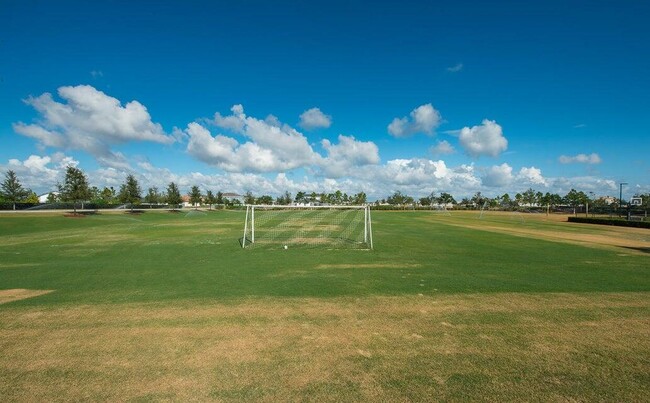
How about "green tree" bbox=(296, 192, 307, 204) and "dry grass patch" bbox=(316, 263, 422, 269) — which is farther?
"green tree" bbox=(296, 192, 307, 204)

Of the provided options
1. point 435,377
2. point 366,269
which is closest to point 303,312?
point 435,377

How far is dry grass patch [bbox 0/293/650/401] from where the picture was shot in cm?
412

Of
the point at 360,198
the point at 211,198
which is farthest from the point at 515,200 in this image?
the point at 211,198

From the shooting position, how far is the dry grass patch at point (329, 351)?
13.5 ft

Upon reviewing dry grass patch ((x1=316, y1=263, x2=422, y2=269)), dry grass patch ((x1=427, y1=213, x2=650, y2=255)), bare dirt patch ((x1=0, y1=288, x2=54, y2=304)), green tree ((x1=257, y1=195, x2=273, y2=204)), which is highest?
green tree ((x1=257, y1=195, x2=273, y2=204))

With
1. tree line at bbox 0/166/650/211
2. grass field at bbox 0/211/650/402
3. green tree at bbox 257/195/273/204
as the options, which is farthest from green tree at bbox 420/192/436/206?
grass field at bbox 0/211/650/402

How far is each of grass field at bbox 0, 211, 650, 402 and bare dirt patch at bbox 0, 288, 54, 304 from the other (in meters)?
0.06

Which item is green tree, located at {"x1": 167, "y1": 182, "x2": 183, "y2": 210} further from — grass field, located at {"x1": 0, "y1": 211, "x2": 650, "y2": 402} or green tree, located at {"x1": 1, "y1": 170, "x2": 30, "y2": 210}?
grass field, located at {"x1": 0, "y1": 211, "x2": 650, "y2": 402}

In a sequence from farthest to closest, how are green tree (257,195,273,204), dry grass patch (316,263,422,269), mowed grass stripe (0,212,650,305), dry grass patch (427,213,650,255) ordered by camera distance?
1. green tree (257,195,273,204)
2. dry grass patch (427,213,650,255)
3. dry grass patch (316,263,422,269)
4. mowed grass stripe (0,212,650,305)

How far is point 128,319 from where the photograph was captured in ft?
21.5

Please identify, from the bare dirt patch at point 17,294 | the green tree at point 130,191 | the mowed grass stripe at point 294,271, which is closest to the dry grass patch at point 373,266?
the mowed grass stripe at point 294,271

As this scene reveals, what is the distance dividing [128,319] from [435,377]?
589 cm

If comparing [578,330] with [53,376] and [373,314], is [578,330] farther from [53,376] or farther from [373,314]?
A: [53,376]

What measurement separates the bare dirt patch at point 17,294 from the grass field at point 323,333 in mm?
60
